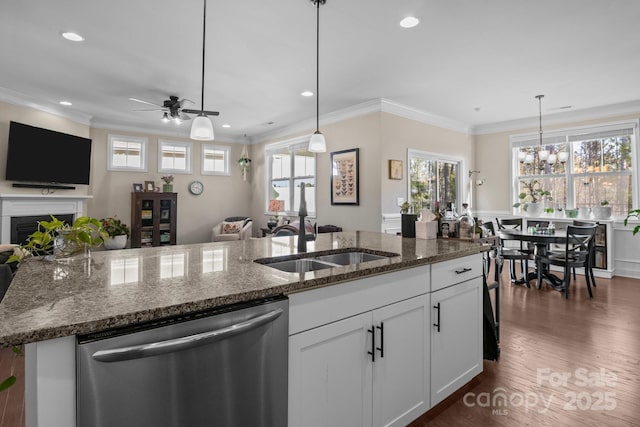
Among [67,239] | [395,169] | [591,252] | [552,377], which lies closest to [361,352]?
[67,239]

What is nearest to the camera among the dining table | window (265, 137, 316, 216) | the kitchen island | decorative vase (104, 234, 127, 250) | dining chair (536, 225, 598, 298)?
the kitchen island

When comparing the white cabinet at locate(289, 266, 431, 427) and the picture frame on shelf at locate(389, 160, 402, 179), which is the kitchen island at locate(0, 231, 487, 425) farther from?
the picture frame on shelf at locate(389, 160, 402, 179)

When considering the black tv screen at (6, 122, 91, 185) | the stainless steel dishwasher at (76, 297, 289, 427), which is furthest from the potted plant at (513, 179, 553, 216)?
the black tv screen at (6, 122, 91, 185)

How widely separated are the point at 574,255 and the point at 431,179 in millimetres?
2462

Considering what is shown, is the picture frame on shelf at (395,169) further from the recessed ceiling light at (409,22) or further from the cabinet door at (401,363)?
the cabinet door at (401,363)

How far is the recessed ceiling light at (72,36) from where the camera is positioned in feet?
10.3

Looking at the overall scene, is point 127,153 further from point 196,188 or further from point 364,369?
point 364,369

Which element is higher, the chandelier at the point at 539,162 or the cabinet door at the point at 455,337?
the chandelier at the point at 539,162

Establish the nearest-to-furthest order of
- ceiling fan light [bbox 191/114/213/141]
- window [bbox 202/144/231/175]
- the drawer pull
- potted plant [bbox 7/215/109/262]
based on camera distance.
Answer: the drawer pull
potted plant [bbox 7/215/109/262]
ceiling fan light [bbox 191/114/213/141]
window [bbox 202/144/231/175]

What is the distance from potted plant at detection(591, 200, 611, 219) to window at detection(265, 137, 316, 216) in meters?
4.60

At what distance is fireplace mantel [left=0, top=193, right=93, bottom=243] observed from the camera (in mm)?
4746

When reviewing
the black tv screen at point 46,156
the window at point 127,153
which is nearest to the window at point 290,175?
the window at point 127,153

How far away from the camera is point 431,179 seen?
612 centimetres

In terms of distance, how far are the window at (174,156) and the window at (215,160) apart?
0.34 meters
